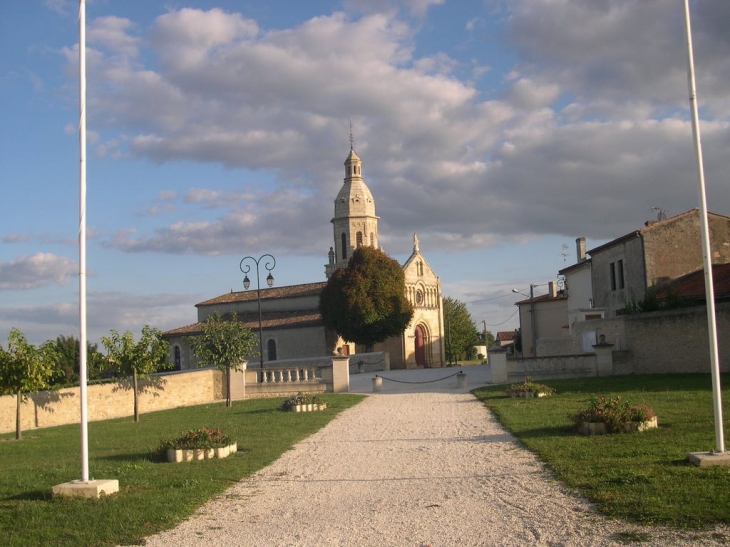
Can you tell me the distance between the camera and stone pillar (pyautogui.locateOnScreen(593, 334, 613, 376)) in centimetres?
2988

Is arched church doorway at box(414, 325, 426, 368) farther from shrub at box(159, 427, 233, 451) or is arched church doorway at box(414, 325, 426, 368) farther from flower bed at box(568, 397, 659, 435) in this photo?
shrub at box(159, 427, 233, 451)

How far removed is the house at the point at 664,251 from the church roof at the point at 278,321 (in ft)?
92.6

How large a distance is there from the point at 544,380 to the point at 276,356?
1337 inches

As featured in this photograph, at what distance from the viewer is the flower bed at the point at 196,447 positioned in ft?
41.3

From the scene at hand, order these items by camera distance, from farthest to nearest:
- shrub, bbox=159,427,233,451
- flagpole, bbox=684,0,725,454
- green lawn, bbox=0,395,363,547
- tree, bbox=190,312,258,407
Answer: tree, bbox=190,312,258,407
shrub, bbox=159,427,233,451
flagpole, bbox=684,0,725,454
green lawn, bbox=0,395,363,547

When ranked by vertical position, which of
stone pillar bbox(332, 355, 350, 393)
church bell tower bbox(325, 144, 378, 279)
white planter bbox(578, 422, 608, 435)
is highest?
church bell tower bbox(325, 144, 378, 279)

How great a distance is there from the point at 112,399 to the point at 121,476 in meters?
17.2

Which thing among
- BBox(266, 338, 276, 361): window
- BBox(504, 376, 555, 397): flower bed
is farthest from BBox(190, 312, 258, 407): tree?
BBox(266, 338, 276, 361): window

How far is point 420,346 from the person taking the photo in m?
65.7

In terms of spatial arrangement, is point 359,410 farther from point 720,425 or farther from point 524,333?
point 524,333

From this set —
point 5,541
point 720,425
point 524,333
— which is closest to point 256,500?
point 5,541

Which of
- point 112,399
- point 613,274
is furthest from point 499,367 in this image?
point 112,399

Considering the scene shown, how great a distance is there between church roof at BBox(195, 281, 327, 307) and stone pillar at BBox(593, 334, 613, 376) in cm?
3503

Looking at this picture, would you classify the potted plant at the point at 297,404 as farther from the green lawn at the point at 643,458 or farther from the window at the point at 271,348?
the window at the point at 271,348
